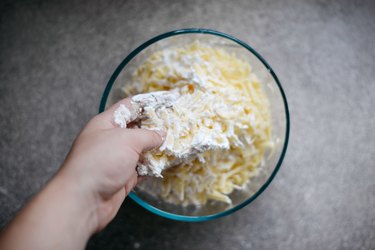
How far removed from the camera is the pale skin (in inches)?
27.0

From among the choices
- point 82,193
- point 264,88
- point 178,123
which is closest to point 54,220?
point 82,193

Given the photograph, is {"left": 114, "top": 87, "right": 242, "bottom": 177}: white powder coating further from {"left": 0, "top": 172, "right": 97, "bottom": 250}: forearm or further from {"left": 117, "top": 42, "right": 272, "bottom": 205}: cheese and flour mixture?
{"left": 0, "top": 172, "right": 97, "bottom": 250}: forearm

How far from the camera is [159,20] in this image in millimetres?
1341

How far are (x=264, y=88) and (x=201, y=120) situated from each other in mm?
308

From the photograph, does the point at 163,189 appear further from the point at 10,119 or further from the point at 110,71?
the point at 10,119

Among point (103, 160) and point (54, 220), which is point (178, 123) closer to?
point (103, 160)

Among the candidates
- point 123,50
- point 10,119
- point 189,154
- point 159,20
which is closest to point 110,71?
point 123,50

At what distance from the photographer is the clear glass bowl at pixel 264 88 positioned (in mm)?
1146

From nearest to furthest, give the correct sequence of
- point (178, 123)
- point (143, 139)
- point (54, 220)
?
1. point (54, 220)
2. point (143, 139)
3. point (178, 123)

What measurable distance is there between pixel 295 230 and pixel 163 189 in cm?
51

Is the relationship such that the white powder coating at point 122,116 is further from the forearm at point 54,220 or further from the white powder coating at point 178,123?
the forearm at point 54,220

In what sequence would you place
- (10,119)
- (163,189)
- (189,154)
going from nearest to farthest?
(189,154), (163,189), (10,119)

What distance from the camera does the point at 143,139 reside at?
0.87 meters

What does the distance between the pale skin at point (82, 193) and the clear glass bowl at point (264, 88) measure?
11.0 inches
